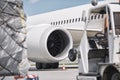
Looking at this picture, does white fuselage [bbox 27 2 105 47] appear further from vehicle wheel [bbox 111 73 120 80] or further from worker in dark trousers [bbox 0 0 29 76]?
worker in dark trousers [bbox 0 0 29 76]

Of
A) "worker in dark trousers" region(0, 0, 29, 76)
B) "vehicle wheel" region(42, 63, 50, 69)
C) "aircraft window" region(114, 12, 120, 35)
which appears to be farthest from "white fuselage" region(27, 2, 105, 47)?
"worker in dark trousers" region(0, 0, 29, 76)

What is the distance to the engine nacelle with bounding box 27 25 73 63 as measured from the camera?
17.9 metres

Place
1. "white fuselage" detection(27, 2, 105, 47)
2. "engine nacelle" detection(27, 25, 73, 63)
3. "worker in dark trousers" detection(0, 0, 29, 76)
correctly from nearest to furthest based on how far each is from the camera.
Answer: "worker in dark trousers" detection(0, 0, 29, 76), "engine nacelle" detection(27, 25, 73, 63), "white fuselage" detection(27, 2, 105, 47)

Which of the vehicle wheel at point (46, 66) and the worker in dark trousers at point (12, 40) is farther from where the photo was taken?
the vehicle wheel at point (46, 66)

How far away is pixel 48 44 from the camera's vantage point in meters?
18.6

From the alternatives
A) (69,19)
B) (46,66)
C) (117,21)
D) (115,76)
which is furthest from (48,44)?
(115,76)

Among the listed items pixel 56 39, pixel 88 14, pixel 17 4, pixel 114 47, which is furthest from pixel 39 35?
pixel 17 4

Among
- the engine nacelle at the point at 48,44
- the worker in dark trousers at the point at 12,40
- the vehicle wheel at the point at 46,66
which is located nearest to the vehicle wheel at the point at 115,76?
the worker in dark trousers at the point at 12,40

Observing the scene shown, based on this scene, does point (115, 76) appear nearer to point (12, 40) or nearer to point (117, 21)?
point (117, 21)

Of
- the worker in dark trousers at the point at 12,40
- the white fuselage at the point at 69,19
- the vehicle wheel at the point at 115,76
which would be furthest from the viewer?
the white fuselage at the point at 69,19

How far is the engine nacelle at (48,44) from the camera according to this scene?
1786cm

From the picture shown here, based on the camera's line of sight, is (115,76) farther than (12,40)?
Yes

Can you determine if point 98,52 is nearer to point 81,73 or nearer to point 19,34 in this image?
point 81,73

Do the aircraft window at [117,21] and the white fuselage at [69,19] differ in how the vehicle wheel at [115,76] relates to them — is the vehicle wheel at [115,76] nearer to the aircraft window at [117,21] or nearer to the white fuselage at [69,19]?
the aircraft window at [117,21]
